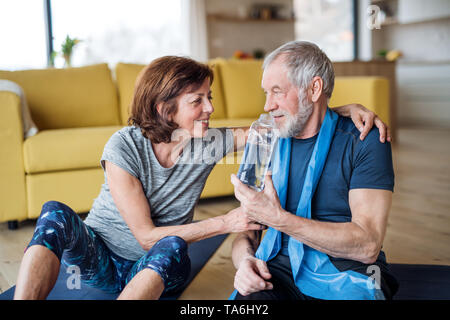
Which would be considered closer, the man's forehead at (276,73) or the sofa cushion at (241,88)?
the man's forehead at (276,73)

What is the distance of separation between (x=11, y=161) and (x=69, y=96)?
0.71 m

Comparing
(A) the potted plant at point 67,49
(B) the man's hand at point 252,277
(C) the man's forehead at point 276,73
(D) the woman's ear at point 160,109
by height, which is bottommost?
(B) the man's hand at point 252,277

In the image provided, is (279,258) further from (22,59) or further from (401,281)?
(22,59)

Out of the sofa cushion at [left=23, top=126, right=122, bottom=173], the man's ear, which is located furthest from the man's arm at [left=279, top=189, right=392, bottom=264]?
the sofa cushion at [left=23, top=126, right=122, bottom=173]

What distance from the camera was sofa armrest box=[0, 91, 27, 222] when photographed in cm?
226

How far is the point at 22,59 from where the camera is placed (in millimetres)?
4723

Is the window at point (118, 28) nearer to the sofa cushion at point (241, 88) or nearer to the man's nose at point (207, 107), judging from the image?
the sofa cushion at point (241, 88)

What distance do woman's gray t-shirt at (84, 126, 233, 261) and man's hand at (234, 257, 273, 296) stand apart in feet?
1.10

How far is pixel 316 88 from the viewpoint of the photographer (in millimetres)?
1163

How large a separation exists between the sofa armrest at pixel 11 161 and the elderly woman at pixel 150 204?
3.59ft

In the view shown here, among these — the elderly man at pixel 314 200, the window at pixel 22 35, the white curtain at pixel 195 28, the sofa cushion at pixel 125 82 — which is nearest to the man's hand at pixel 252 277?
the elderly man at pixel 314 200

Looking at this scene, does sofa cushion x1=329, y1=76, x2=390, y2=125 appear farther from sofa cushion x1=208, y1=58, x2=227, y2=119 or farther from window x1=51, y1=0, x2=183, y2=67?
window x1=51, y1=0, x2=183, y2=67

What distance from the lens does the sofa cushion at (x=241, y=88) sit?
11.0 feet

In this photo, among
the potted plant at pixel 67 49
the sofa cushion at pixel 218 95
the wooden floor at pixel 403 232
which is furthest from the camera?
the potted plant at pixel 67 49
